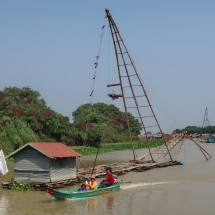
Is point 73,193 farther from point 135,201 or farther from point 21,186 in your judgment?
point 21,186

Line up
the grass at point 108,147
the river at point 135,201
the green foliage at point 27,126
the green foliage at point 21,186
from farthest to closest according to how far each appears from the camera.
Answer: the grass at point 108,147 < the green foliage at point 27,126 < the green foliage at point 21,186 < the river at point 135,201

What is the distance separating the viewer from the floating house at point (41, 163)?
754 inches

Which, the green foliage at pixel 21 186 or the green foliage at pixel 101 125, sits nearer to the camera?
the green foliage at pixel 21 186

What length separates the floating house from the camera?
62.8 ft

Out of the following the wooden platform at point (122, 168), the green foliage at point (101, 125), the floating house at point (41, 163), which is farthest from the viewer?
the green foliage at point (101, 125)

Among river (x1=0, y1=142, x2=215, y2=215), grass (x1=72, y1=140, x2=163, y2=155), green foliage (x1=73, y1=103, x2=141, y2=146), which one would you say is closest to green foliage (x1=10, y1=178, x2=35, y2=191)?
river (x1=0, y1=142, x2=215, y2=215)

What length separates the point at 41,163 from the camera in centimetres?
1931

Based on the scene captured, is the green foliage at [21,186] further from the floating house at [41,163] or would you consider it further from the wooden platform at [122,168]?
the wooden platform at [122,168]

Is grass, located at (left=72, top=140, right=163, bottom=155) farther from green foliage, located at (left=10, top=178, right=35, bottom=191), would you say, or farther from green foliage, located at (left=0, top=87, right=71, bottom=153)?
green foliage, located at (left=10, top=178, right=35, bottom=191)

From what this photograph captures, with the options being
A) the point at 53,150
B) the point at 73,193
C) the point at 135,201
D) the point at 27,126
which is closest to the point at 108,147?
the point at 27,126

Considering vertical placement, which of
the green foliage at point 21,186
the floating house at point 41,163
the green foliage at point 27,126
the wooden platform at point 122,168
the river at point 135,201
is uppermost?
the green foliage at point 27,126

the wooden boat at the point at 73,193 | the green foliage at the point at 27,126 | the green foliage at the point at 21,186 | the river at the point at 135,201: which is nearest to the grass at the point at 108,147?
the green foliage at the point at 27,126

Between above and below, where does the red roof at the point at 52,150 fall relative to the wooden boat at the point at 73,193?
above

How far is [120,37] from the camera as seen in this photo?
2738cm
